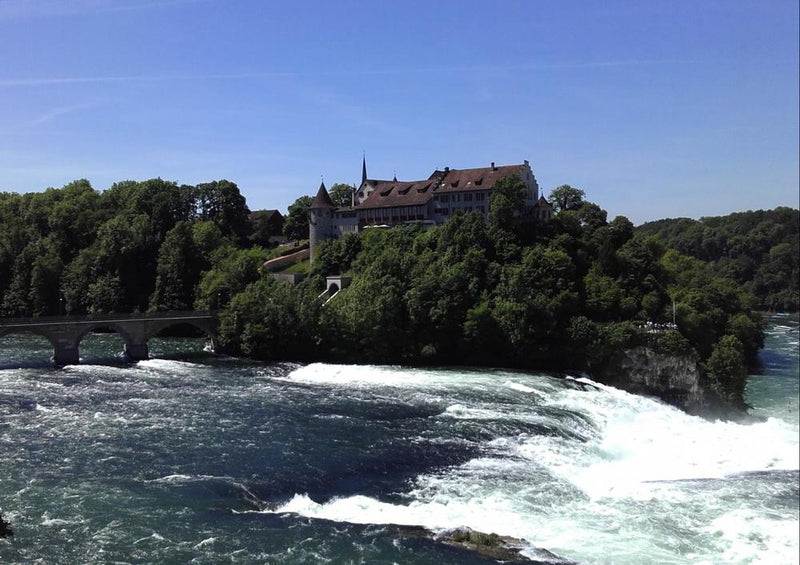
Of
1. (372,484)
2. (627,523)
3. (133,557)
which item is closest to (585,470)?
(627,523)

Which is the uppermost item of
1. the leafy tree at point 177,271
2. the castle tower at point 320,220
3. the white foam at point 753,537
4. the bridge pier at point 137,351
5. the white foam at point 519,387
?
the castle tower at point 320,220

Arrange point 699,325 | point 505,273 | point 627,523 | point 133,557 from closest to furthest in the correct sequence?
point 133,557 < point 627,523 < point 699,325 < point 505,273

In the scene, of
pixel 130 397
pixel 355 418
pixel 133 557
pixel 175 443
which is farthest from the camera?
pixel 130 397

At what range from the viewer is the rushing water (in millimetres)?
24438

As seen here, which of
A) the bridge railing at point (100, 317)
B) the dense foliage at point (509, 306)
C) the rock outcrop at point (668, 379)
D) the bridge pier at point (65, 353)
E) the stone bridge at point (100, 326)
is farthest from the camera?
the bridge railing at point (100, 317)

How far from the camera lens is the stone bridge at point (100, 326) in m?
60.5

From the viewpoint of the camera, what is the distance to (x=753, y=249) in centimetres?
13575

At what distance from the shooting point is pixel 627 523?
26.5 meters

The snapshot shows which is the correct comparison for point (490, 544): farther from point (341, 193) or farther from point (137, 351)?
point (341, 193)

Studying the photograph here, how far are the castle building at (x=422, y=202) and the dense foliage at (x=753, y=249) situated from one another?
38.1 metres

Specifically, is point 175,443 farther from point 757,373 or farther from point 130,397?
point 757,373

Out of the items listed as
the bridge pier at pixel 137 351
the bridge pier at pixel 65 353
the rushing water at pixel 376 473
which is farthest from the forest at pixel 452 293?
the bridge pier at pixel 65 353

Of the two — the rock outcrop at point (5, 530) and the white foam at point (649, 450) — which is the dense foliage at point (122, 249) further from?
the rock outcrop at point (5, 530)

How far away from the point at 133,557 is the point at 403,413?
21064 mm
